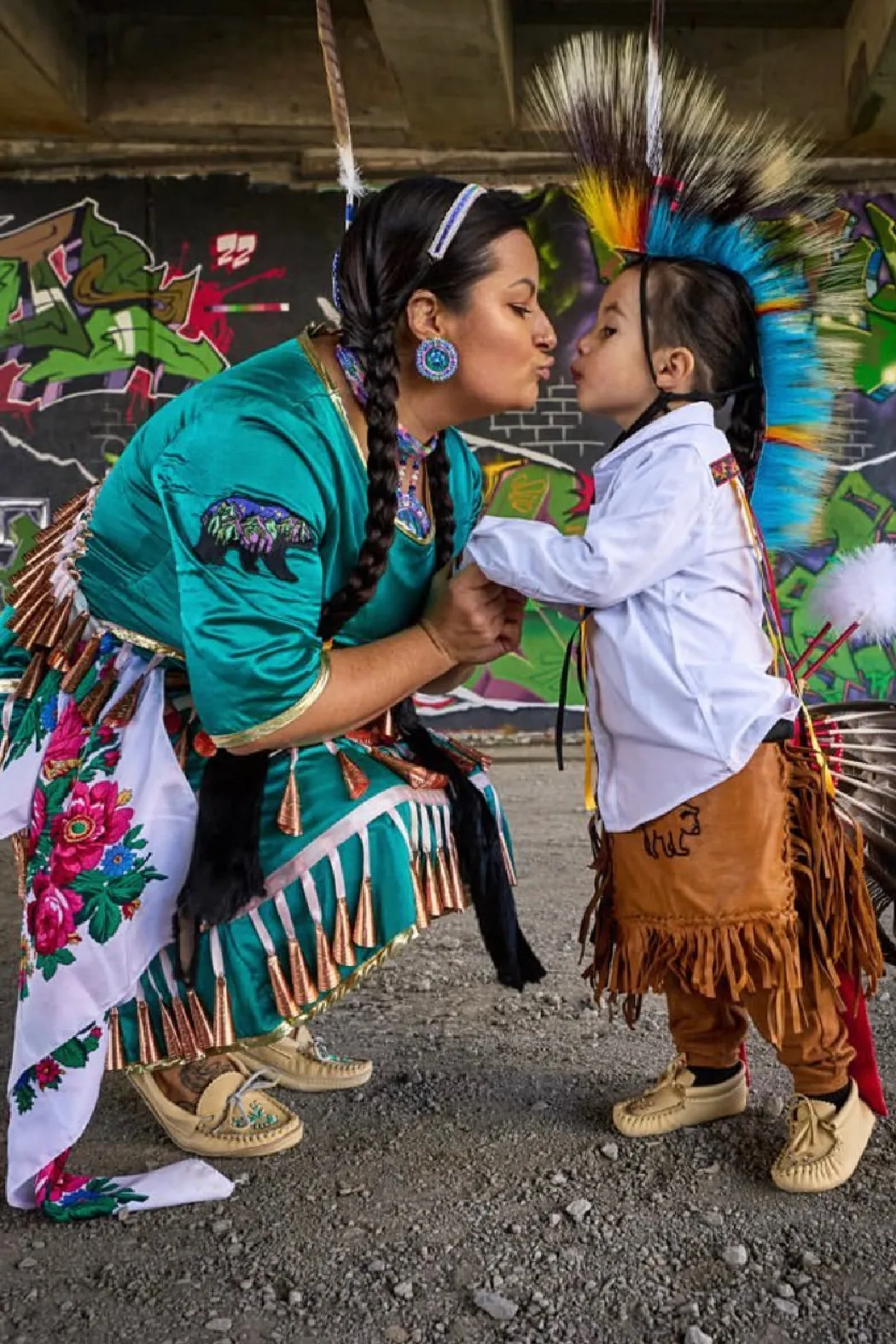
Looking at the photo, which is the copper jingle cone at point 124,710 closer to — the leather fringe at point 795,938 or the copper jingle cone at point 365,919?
the copper jingle cone at point 365,919

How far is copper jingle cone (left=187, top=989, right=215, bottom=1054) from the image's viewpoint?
82.0 inches

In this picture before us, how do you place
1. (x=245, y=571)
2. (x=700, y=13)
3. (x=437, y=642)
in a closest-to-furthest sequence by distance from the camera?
(x=245, y=571) → (x=437, y=642) → (x=700, y=13)

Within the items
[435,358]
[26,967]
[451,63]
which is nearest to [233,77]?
[451,63]

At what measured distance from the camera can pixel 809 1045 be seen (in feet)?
7.07

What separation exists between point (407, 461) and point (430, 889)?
0.78 metres

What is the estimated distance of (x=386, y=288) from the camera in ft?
7.13

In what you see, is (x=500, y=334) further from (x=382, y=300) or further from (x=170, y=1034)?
(x=170, y=1034)

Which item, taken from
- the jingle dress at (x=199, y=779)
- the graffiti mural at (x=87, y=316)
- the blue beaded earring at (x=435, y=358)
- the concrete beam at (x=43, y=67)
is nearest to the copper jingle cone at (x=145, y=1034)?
the jingle dress at (x=199, y=779)

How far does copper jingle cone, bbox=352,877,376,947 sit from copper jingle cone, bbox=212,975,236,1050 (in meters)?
0.23

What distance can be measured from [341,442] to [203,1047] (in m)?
1.05

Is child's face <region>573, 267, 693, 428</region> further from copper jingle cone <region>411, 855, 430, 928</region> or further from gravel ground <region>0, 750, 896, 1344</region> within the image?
gravel ground <region>0, 750, 896, 1344</region>

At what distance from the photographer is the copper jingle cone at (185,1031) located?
2.09 metres

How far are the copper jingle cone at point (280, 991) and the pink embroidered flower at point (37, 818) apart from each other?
465 mm

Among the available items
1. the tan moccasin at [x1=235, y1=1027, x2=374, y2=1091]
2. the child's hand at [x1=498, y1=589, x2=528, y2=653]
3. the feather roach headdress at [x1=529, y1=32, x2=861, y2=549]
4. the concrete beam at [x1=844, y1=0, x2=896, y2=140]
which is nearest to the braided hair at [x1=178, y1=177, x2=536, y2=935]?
the child's hand at [x1=498, y1=589, x2=528, y2=653]
